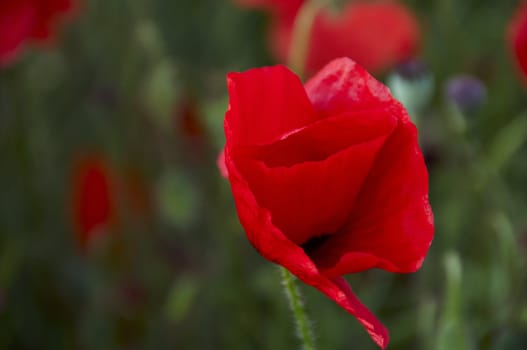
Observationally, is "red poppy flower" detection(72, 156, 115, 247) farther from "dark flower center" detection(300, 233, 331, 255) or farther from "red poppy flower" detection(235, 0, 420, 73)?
"dark flower center" detection(300, 233, 331, 255)

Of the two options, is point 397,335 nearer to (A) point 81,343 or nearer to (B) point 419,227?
(A) point 81,343

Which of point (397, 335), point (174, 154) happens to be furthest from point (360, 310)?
point (174, 154)

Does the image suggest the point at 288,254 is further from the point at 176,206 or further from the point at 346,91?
the point at 176,206

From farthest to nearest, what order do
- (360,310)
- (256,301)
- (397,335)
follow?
(256,301) < (397,335) < (360,310)

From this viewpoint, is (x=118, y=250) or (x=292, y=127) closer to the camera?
(x=292, y=127)

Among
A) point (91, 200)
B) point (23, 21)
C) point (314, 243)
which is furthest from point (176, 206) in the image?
point (314, 243)

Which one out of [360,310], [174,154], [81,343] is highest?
[360,310]
